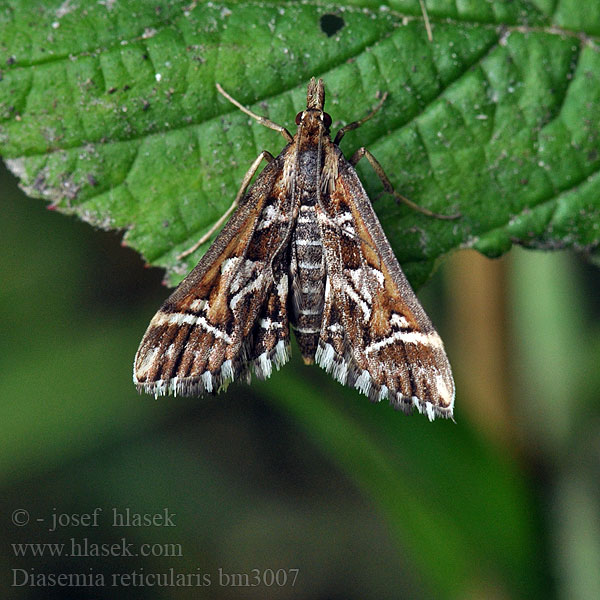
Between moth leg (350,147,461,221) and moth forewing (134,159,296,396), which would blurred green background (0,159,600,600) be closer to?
moth leg (350,147,461,221)

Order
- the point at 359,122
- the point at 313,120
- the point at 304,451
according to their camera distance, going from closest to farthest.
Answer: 1. the point at 313,120
2. the point at 359,122
3. the point at 304,451

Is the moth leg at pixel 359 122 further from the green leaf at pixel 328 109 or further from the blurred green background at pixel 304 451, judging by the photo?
the blurred green background at pixel 304 451

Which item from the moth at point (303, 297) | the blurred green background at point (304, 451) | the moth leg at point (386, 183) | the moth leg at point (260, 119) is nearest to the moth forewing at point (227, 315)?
the moth at point (303, 297)

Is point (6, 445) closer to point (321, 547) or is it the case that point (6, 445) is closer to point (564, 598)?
point (321, 547)

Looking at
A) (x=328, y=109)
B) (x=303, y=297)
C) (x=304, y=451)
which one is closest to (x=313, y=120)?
(x=328, y=109)

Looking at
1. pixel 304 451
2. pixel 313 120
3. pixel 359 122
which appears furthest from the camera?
pixel 304 451

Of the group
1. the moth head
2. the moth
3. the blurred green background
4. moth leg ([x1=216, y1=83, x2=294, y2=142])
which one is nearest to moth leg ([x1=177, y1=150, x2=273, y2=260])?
the moth

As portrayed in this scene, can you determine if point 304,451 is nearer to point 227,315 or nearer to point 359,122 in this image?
point 227,315
